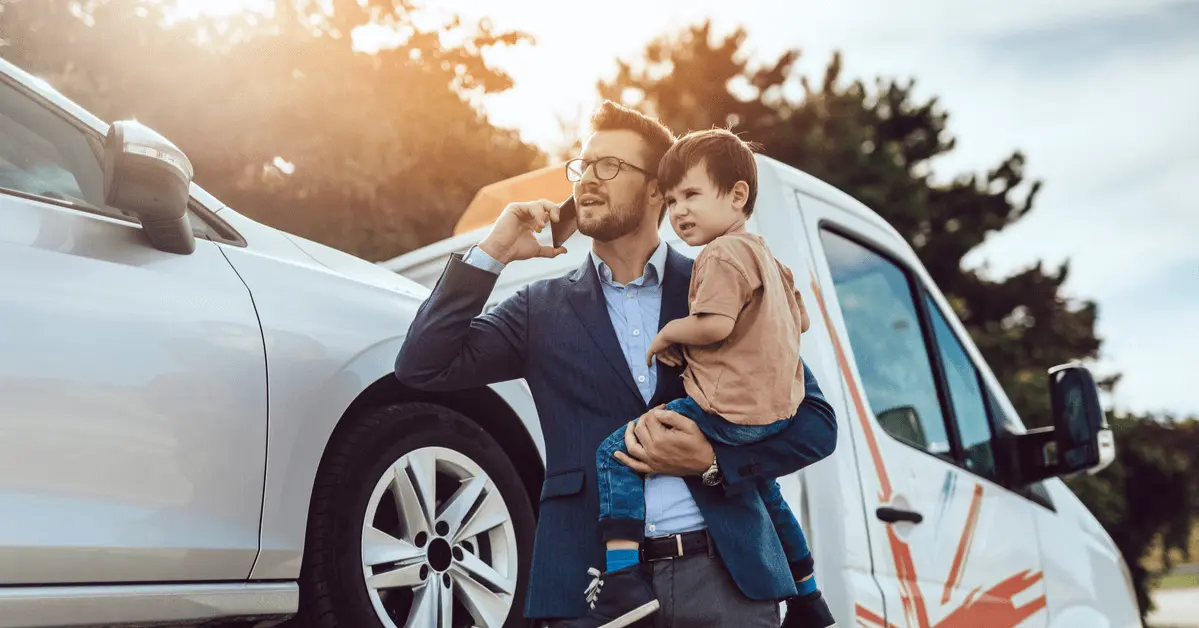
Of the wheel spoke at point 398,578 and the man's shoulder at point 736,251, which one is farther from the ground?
the man's shoulder at point 736,251

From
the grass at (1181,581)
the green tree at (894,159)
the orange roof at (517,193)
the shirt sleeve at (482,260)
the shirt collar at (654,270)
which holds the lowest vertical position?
the grass at (1181,581)

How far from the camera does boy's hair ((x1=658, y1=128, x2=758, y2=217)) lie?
2262mm

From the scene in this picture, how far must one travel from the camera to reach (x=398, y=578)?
2959 millimetres

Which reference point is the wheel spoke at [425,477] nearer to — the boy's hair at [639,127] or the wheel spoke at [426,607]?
the wheel spoke at [426,607]

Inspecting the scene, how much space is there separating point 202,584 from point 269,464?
0.31 meters

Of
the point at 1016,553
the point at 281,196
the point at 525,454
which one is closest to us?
the point at 525,454

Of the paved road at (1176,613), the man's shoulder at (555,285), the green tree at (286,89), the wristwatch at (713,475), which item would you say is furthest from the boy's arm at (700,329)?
the paved road at (1176,613)

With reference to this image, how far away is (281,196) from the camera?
24.5ft

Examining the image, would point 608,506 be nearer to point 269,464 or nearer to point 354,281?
point 269,464

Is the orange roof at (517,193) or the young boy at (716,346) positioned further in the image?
the orange roof at (517,193)

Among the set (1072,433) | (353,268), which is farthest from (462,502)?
(1072,433)

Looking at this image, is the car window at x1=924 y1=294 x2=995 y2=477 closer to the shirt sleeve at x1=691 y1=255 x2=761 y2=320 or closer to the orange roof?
the orange roof

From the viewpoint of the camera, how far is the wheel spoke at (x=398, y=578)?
2.90 m

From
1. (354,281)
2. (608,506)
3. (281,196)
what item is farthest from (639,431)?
(281,196)
